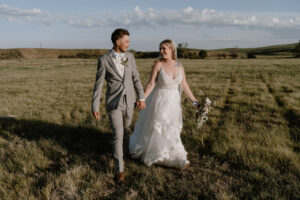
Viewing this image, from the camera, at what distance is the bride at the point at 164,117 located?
15.6 ft

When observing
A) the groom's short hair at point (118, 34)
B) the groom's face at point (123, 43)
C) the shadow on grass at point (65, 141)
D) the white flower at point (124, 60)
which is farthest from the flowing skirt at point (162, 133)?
the groom's short hair at point (118, 34)

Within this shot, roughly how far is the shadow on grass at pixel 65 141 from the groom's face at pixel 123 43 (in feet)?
7.75

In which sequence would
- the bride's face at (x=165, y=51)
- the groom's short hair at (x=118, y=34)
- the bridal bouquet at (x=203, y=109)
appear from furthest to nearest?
the bridal bouquet at (x=203, y=109) → the bride's face at (x=165, y=51) → the groom's short hair at (x=118, y=34)

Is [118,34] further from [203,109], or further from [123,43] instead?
[203,109]

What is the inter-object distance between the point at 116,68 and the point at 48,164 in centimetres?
260

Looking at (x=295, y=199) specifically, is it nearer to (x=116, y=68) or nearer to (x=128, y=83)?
(x=128, y=83)

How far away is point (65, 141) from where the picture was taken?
616 cm

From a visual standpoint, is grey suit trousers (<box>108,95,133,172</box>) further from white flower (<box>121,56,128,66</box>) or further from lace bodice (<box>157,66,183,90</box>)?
lace bodice (<box>157,66,183,90</box>)

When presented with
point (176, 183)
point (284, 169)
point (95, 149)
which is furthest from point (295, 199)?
point (95, 149)

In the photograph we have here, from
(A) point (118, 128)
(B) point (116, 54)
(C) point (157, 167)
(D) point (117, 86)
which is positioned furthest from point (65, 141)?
(B) point (116, 54)

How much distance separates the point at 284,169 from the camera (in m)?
4.39

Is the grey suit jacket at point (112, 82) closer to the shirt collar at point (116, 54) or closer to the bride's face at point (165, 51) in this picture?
the shirt collar at point (116, 54)

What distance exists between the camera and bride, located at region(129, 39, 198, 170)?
475cm

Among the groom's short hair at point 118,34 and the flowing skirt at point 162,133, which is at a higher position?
the groom's short hair at point 118,34
